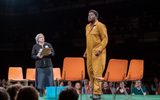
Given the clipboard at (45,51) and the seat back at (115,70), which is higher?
the clipboard at (45,51)

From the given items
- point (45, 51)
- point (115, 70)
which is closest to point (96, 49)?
point (115, 70)

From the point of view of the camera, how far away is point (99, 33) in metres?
5.91

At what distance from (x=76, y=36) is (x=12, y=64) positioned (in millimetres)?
3587

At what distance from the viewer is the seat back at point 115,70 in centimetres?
580

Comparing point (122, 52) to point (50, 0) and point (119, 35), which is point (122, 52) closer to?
point (119, 35)

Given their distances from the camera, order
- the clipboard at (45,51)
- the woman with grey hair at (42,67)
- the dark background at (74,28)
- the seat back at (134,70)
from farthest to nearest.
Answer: the dark background at (74,28) → the woman with grey hair at (42,67) → the clipboard at (45,51) → the seat back at (134,70)

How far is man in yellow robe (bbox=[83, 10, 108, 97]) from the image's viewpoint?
5793 millimetres

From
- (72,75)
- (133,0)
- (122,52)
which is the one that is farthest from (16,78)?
(133,0)

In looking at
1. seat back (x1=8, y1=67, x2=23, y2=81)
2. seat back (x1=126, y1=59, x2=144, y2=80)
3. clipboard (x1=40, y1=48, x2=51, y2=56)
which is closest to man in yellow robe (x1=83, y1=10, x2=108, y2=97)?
seat back (x1=126, y1=59, x2=144, y2=80)

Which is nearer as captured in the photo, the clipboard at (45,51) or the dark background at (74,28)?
the clipboard at (45,51)

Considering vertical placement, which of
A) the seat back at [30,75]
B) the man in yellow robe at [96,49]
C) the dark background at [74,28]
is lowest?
the seat back at [30,75]

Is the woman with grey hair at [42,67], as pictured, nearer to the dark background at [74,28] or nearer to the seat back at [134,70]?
the seat back at [134,70]

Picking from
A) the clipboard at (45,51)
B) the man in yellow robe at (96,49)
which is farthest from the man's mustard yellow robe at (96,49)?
A: the clipboard at (45,51)

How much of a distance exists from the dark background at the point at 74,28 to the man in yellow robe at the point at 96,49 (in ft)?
A: 25.6
